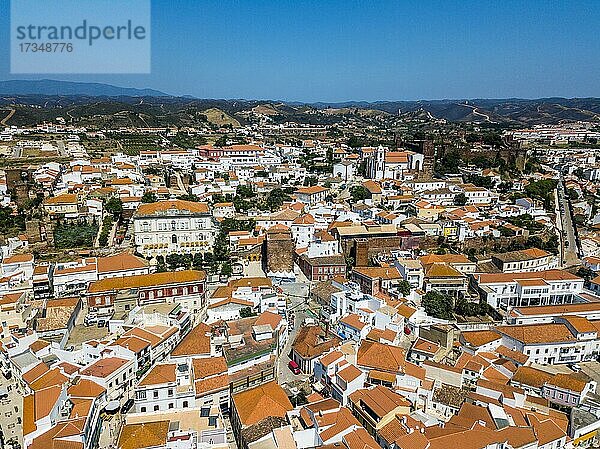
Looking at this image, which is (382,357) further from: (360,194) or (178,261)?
(360,194)

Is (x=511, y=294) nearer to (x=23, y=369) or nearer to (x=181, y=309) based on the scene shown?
(x=181, y=309)

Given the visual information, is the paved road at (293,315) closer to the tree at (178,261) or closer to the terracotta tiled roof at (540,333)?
the tree at (178,261)

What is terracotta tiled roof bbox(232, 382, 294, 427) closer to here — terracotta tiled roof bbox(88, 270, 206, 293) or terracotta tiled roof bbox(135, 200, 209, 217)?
terracotta tiled roof bbox(88, 270, 206, 293)

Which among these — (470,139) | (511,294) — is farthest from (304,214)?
(470,139)

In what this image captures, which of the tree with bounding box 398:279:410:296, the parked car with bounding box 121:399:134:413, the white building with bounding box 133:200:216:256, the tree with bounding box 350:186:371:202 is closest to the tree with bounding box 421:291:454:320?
the tree with bounding box 398:279:410:296

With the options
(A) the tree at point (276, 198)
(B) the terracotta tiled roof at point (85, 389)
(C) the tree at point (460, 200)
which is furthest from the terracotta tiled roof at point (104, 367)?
(C) the tree at point (460, 200)

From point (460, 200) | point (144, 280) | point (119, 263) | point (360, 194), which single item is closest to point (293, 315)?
point (144, 280)
